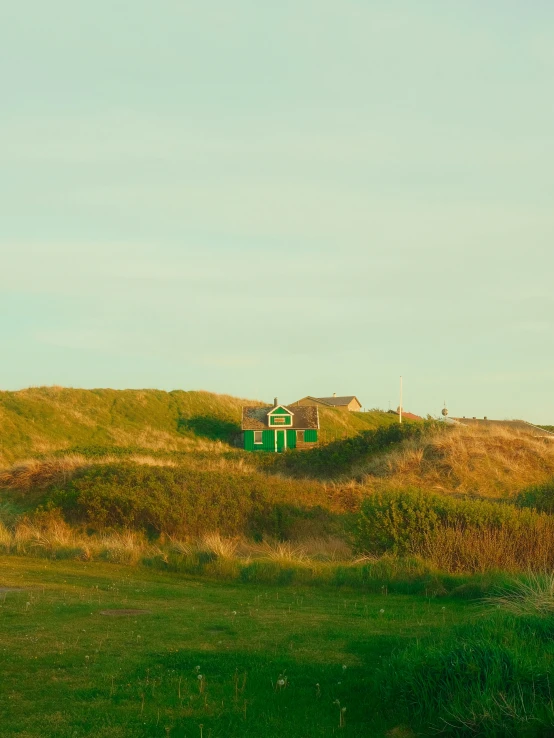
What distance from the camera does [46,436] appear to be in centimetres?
5600

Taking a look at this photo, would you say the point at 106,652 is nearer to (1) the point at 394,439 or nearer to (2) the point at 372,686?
(2) the point at 372,686

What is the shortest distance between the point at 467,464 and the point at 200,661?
1178 inches

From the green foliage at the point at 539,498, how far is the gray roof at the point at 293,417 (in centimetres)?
4091

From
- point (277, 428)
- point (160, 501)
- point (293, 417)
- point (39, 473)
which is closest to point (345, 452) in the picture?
point (39, 473)

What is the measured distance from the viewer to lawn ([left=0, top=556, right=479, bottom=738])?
6.59 m

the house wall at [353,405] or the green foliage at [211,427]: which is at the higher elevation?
the house wall at [353,405]

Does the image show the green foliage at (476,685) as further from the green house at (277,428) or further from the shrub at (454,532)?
the green house at (277,428)

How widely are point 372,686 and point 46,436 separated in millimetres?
51279

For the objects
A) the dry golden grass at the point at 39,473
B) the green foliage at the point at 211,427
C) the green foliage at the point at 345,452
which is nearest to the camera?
the dry golden grass at the point at 39,473

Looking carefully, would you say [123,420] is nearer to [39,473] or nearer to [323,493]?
[39,473]

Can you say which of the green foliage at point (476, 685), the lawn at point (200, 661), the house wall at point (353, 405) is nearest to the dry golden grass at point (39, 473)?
→ the lawn at point (200, 661)

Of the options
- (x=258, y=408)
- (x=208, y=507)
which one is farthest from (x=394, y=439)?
(x=258, y=408)

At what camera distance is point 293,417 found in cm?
6562

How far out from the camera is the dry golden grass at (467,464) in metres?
34.6
